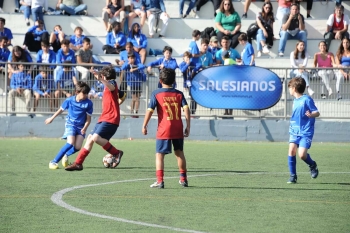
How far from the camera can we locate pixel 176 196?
33.7 ft

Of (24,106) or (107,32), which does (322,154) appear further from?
(107,32)

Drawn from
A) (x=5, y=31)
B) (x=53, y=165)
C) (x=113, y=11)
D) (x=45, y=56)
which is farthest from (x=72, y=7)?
(x=53, y=165)

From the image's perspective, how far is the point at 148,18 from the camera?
79.4ft

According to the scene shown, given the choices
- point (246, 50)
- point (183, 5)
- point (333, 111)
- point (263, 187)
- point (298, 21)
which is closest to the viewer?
point (263, 187)

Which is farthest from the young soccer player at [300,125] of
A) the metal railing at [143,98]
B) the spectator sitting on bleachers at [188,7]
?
the spectator sitting on bleachers at [188,7]

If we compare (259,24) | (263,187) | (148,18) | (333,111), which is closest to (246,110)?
(333,111)

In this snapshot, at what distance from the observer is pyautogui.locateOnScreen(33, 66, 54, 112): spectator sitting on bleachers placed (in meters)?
20.2

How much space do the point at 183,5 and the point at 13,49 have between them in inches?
241

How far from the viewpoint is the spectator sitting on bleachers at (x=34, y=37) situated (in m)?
22.8

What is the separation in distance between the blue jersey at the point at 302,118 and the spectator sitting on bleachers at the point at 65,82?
918 cm

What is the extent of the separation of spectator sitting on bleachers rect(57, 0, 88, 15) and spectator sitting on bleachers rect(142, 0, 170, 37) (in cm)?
193

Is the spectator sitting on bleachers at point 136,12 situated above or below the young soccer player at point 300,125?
above

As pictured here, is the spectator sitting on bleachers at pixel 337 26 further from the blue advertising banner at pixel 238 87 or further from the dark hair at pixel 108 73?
the dark hair at pixel 108 73

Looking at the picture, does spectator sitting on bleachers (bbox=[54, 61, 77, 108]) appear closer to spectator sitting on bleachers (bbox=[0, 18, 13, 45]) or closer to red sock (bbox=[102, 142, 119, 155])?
spectator sitting on bleachers (bbox=[0, 18, 13, 45])
